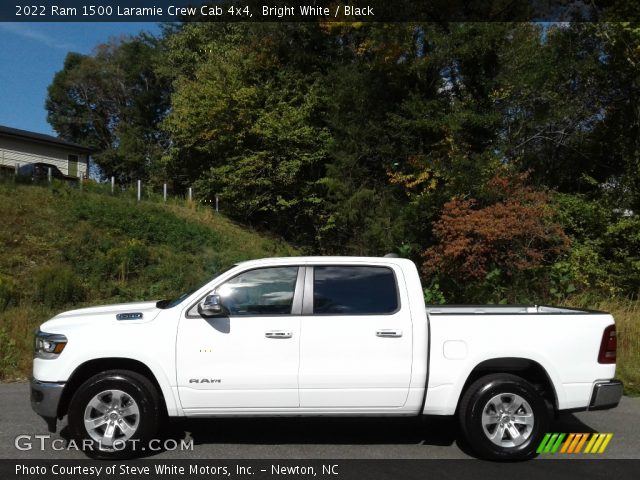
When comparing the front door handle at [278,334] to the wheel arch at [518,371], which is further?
the wheel arch at [518,371]

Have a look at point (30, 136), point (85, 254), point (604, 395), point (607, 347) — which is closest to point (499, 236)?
point (607, 347)

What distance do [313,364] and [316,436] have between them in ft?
3.75

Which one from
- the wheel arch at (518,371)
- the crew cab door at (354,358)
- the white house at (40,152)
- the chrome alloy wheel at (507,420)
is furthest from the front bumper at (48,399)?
the white house at (40,152)

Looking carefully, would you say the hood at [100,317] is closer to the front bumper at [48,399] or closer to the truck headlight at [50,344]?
the truck headlight at [50,344]

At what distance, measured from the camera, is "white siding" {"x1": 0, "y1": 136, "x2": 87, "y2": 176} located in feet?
114

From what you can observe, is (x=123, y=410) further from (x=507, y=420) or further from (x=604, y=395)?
(x=604, y=395)

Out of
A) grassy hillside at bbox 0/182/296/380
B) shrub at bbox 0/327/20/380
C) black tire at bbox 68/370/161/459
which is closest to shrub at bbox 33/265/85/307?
grassy hillside at bbox 0/182/296/380

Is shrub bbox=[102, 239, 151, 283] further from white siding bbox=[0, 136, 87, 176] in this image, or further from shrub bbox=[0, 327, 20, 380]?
white siding bbox=[0, 136, 87, 176]

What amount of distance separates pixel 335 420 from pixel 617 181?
1326cm

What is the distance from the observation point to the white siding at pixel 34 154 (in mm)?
34656

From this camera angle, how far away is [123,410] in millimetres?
5105

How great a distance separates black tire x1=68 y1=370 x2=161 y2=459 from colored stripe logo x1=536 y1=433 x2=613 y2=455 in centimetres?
349

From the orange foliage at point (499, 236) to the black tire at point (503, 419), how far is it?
8693 millimetres

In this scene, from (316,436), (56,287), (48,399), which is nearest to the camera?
(48,399)
